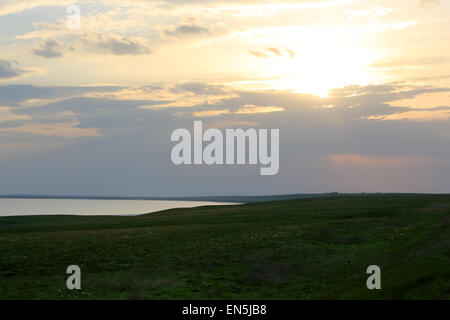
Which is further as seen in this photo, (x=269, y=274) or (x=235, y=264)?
(x=235, y=264)

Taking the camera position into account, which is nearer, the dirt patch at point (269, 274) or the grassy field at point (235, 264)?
the grassy field at point (235, 264)

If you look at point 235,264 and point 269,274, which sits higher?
point 235,264

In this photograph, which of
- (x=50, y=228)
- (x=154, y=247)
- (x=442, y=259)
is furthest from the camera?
(x=50, y=228)

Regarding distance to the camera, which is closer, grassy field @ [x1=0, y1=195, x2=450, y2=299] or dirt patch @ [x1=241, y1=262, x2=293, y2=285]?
grassy field @ [x1=0, y1=195, x2=450, y2=299]

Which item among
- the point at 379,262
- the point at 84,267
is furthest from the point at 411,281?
the point at 84,267

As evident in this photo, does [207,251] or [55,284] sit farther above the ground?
[207,251]

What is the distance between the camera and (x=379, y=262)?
34781mm
